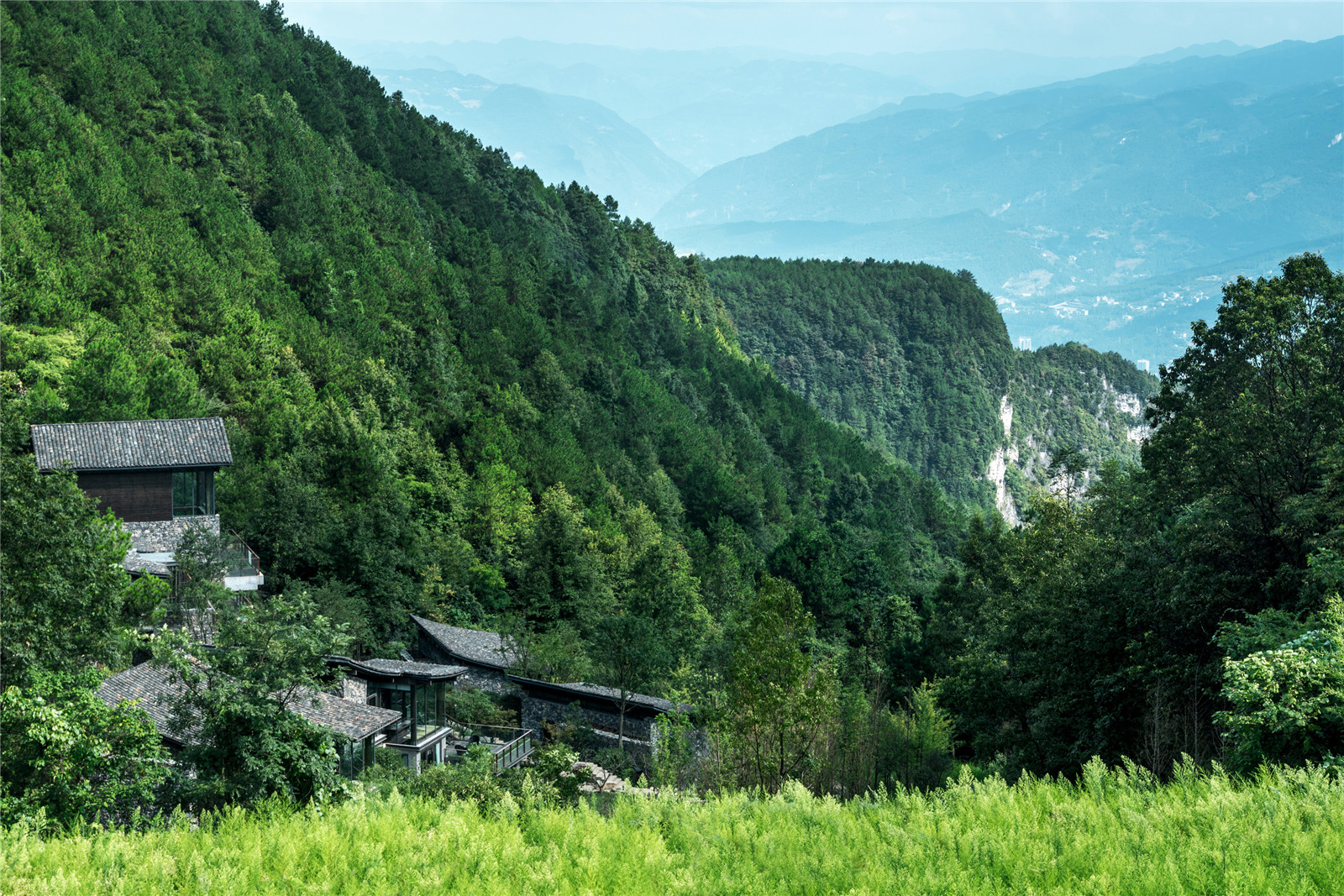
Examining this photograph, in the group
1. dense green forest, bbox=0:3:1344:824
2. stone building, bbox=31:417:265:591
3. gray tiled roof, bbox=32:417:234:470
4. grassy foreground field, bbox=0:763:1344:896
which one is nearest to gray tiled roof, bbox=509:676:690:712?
dense green forest, bbox=0:3:1344:824

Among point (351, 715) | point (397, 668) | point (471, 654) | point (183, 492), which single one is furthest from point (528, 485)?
point (351, 715)

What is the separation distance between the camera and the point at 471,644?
162 ft

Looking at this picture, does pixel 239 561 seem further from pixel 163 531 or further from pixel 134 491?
pixel 134 491

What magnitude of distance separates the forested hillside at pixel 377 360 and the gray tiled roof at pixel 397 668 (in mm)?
6365

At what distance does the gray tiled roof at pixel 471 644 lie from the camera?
47125 millimetres

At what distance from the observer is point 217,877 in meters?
10.6

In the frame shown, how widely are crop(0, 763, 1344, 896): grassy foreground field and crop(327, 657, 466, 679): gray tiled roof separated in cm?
2266

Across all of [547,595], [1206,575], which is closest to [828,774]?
[1206,575]

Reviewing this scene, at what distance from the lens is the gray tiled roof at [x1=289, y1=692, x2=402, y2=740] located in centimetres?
2820

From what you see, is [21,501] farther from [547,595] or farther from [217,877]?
[547,595]

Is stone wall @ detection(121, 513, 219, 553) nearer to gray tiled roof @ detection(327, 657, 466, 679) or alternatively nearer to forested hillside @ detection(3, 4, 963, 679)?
forested hillside @ detection(3, 4, 963, 679)

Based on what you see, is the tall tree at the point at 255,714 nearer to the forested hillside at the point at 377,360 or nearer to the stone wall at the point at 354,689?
the forested hillside at the point at 377,360

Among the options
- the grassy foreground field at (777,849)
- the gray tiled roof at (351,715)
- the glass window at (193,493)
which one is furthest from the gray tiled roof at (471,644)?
the grassy foreground field at (777,849)

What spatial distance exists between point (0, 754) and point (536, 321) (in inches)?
2959
